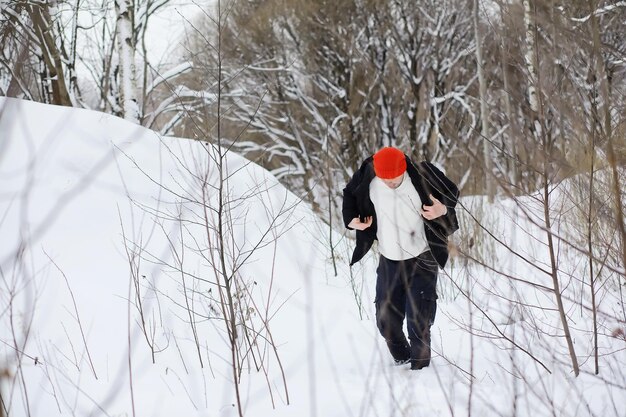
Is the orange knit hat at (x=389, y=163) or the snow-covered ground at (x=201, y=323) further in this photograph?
the orange knit hat at (x=389, y=163)

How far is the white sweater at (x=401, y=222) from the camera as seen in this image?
137 inches

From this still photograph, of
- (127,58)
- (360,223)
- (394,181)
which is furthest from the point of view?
(127,58)

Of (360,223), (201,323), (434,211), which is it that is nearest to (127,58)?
(201,323)

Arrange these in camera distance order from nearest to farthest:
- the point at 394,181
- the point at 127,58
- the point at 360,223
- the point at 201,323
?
the point at 394,181, the point at 360,223, the point at 201,323, the point at 127,58

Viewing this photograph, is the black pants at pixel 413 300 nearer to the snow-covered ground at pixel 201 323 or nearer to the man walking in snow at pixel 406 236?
the man walking in snow at pixel 406 236

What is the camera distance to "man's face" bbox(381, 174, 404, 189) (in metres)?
3.41

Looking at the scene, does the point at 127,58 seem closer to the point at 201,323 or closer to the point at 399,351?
the point at 201,323

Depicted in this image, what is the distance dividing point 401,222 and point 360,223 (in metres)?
0.26

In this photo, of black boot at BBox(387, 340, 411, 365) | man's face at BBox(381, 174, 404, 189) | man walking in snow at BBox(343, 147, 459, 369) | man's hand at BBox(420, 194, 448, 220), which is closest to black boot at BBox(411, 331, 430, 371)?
man walking in snow at BBox(343, 147, 459, 369)

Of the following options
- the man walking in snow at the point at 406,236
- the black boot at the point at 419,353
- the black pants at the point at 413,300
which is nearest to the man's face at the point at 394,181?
the man walking in snow at the point at 406,236

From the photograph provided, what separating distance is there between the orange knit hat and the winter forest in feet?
1.69

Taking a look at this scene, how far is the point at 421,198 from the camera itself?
347cm

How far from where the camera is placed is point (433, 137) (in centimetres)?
1389

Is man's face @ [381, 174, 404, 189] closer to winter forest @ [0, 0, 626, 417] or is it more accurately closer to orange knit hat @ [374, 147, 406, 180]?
orange knit hat @ [374, 147, 406, 180]
